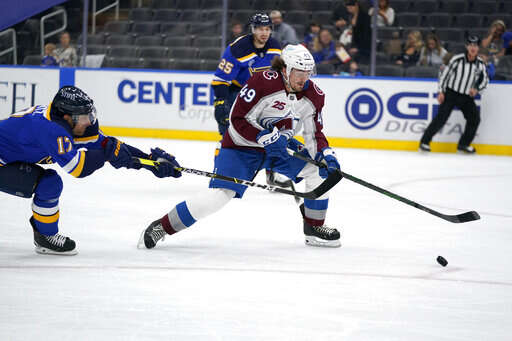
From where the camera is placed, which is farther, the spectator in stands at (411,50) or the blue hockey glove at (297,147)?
the spectator in stands at (411,50)

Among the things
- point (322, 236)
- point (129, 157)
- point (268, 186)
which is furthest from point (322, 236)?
point (129, 157)

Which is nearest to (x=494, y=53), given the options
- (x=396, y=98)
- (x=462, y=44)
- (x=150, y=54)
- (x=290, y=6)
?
(x=462, y=44)

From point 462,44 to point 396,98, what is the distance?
1.36 meters

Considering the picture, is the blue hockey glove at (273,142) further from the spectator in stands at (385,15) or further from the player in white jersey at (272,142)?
the spectator in stands at (385,15)

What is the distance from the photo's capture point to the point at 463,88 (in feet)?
27.6

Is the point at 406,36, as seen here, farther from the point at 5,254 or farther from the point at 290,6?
the point at 5,254

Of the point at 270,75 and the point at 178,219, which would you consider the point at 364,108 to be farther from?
the point at 178,219

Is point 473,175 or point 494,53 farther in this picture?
point 494,53

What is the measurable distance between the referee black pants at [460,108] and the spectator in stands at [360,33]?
1146 mm

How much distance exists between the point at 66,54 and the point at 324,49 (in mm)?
3270

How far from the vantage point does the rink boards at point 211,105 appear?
8777 mm

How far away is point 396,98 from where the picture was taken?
8.87 meters

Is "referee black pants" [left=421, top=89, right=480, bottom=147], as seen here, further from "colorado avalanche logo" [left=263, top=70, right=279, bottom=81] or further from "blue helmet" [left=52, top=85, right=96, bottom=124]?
"blue helmet" [left=52, top=85, right=96, bottom=124]

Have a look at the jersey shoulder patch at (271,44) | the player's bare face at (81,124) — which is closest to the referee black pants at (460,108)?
the jersey shoulder patch at (271,44)
